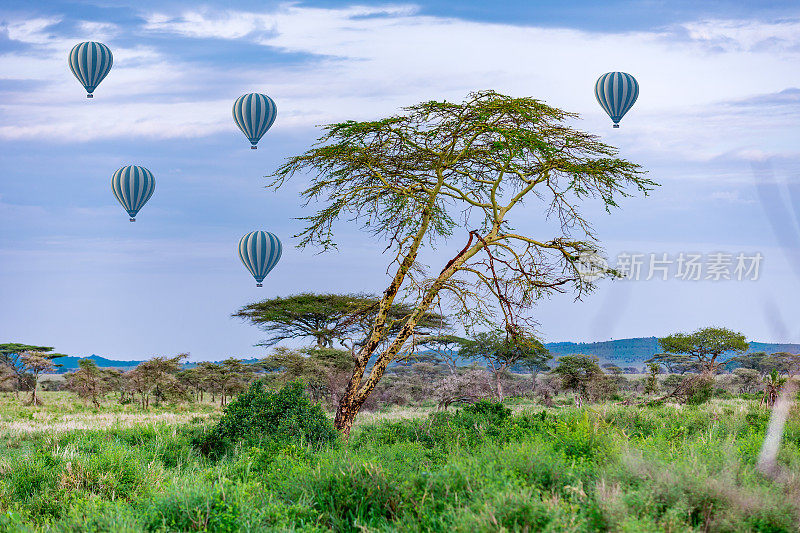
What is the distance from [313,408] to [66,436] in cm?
495

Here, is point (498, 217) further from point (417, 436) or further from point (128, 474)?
point (128, 474)

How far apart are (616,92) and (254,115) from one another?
19613 millimetres

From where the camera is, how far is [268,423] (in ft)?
39.1

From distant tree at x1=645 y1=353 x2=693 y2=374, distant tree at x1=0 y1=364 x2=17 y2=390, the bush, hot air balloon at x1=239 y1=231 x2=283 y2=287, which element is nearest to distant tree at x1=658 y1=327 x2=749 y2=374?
distant tree at x1=645 y1=353 x2=693 y2=374

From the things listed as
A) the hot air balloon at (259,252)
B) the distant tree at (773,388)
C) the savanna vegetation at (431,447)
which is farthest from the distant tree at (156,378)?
the distant tree at (773,388)

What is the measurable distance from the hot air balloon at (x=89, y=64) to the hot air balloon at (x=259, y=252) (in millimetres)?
11681

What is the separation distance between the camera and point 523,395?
139ft

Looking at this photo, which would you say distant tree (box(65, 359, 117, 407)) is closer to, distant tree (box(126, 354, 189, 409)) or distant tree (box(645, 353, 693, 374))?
distant tree (box(126, 354, 189, 409))

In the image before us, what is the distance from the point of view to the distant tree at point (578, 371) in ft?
109

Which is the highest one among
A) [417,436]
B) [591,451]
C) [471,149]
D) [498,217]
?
[471,149]

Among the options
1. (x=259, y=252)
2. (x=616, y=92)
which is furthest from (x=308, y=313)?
(x=616, y=92)

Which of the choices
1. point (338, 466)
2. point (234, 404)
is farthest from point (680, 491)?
point (234, 404)

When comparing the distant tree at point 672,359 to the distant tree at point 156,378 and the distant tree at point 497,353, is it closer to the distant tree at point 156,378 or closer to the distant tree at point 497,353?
the distant tree at point 497,353

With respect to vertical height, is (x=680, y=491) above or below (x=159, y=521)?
above
